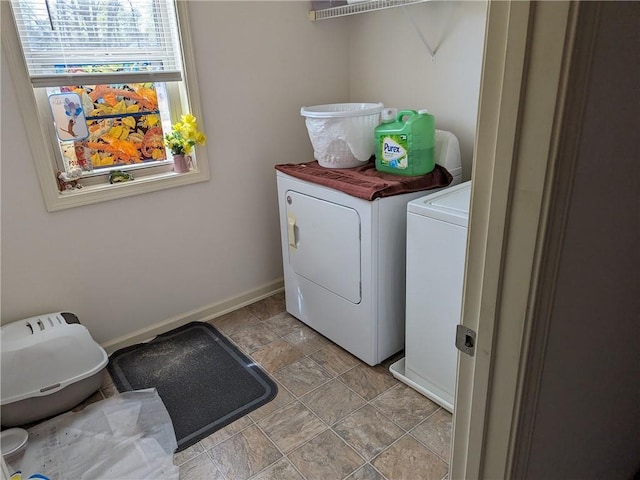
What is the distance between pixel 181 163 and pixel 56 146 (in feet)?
1.87

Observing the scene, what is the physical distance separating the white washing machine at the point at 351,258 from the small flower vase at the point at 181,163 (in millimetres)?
508

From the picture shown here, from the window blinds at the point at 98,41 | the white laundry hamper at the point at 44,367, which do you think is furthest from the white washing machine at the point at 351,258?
the white laundry hamper at the point at 44,367

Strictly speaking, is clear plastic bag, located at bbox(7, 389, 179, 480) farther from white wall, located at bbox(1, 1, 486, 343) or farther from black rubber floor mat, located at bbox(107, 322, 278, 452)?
white wall, located at bbox(1, 1, 486, 343)

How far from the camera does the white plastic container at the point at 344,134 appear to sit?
2.12 metres

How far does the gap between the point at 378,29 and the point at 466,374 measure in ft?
7.47

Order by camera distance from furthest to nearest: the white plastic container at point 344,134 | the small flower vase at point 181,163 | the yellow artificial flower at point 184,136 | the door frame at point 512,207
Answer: the small flower vase at point 181,163, the yellow artificial flower at point 184,136, the white plastic container at point 344,134, the door frame at point 512,207

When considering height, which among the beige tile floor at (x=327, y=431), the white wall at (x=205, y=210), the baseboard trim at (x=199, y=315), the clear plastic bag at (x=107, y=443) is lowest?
the beige tile floor at (x=327, y=431)

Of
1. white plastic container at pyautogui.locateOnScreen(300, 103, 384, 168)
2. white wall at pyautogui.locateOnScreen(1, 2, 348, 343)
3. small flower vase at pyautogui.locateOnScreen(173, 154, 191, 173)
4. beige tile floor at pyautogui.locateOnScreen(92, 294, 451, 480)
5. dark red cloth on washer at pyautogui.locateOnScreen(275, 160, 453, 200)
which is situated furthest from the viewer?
small flower vase at pyautogui.locateOnScreen(173, 154, 191, 173)

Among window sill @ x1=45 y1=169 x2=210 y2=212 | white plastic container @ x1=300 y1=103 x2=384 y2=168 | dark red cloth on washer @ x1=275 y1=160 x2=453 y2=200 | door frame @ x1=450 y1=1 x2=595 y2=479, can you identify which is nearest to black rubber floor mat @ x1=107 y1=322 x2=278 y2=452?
window sill @ x1=45 y1=169 x2=210 y2=212

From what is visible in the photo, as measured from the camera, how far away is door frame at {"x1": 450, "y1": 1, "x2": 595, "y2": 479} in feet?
1.88

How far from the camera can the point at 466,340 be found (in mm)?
799

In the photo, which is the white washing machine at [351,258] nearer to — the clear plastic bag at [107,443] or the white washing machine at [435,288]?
the white washing machine at [435,288]

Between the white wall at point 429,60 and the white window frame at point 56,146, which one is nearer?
the white window frame at point 56,146

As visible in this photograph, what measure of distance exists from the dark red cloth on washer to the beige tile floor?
0.87 meters
